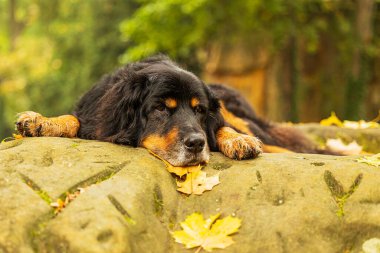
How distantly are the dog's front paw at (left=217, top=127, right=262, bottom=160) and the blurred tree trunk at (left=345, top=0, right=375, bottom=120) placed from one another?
10593mm

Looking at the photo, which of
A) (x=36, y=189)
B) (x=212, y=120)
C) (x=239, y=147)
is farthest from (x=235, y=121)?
(x=36, y=189)

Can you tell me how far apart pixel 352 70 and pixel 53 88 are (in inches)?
529

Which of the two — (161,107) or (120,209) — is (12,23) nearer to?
(161,107)

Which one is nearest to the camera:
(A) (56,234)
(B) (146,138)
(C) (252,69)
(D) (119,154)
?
(A) (56,234)

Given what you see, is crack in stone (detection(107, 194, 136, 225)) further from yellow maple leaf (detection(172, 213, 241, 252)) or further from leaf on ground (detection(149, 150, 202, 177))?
leaf on ground (detection(149, 150, 202, 177))

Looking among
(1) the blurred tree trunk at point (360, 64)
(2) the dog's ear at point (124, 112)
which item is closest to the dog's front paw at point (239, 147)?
(2) the dog's ear at point (124, 112)

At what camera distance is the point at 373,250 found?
A: 352 centimetres

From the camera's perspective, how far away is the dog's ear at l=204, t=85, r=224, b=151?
496cm

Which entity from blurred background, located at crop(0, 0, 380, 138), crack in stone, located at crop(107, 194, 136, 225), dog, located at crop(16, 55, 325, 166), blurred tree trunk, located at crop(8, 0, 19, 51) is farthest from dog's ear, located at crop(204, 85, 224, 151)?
blurred tree trunk, located at crop(8, 0, 19, 51)

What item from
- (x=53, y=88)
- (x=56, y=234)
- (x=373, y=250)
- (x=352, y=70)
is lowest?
(x=53, y=88)

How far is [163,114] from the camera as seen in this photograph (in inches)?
182

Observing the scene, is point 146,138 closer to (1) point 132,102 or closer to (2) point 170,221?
(1) point 132,102

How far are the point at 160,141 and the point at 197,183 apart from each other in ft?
2.07

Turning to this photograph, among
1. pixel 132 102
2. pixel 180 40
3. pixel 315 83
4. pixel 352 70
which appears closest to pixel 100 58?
pixel 180 40
